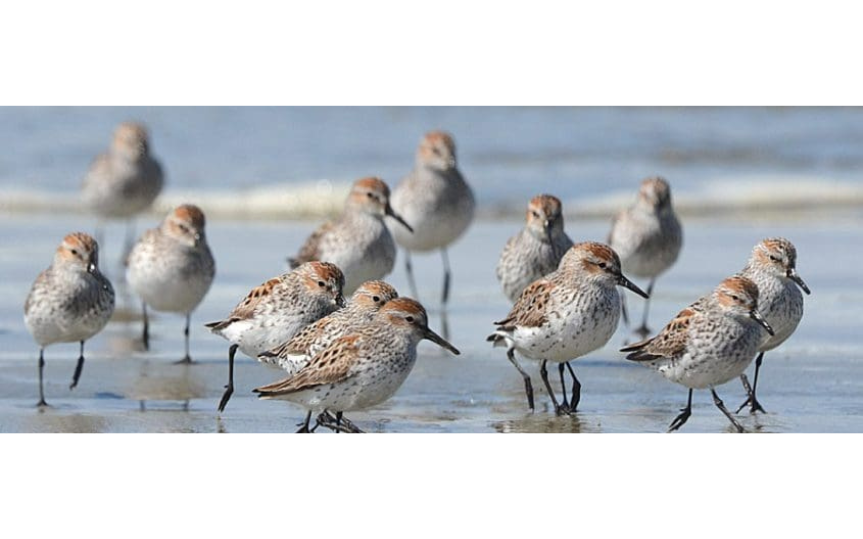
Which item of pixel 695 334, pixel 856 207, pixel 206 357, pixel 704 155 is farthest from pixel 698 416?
pixel 704 155

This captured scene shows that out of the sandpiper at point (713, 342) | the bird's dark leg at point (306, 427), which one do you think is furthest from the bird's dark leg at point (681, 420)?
the bird's dark leg at point (306, 427)

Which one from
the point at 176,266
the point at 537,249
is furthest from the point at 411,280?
the point at 176,266

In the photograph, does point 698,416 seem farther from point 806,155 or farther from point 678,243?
point 806,155

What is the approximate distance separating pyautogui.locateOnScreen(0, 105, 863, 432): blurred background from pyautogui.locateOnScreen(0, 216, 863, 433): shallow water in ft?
0.09

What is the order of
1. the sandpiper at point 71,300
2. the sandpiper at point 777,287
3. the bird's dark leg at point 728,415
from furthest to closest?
the sandpiper at point 71,300, the sandpiper at point 777,287, the bird's dark leg at point 728,415

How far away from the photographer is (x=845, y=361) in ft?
33.8

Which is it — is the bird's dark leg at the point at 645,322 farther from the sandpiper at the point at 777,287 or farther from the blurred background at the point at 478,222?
the sandpiper at the point at 777,287

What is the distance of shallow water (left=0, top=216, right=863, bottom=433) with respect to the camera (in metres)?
8.68

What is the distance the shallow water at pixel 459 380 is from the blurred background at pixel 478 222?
0.09ft

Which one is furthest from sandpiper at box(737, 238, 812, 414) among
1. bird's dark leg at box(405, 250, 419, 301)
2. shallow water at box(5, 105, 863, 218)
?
shallow water at box(5, 105, 863, 218)

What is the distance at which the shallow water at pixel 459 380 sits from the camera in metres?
8.68

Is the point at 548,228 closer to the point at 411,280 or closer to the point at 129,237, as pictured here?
the point at 411,280

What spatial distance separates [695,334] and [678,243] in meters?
4.38

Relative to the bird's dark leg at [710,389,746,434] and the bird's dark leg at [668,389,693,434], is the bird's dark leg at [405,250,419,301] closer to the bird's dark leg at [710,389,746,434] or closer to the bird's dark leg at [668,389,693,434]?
the bird's dark leg at [668,389,693,434]
